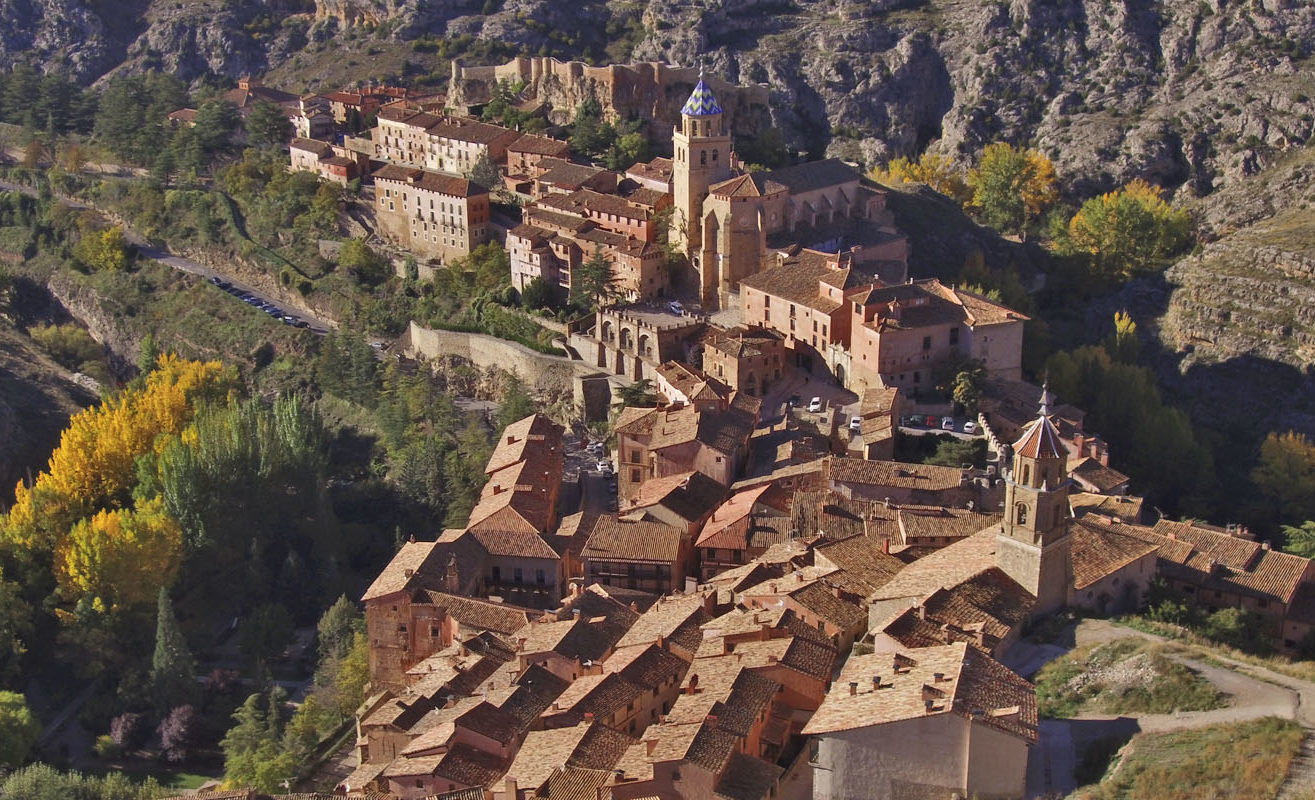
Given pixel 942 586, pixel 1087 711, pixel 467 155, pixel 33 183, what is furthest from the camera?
pixel 33 183

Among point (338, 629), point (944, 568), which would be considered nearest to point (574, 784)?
point (944, 568)

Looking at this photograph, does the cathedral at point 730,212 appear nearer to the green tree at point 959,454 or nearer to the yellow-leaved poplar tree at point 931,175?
the green tree at point 959,454

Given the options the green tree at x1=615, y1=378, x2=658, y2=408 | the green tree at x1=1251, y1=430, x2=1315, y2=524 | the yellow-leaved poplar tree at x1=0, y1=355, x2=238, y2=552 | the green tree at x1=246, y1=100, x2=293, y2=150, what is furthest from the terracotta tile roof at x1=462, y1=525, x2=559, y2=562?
the green tree at x1=246, y1=100, x2=293, y2=150

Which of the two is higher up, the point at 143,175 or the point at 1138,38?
the point at 1138,38

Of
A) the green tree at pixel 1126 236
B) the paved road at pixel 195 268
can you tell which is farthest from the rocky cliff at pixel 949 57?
the paved road at pixel 195 268

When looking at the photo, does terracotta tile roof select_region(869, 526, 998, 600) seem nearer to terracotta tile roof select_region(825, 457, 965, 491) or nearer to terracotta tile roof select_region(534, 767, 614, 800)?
terracotta tile roof select_region(825, 457, 965, 491)

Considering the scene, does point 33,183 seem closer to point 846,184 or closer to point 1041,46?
point 846,184

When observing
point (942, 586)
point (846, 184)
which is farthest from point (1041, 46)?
point (942, 586)
